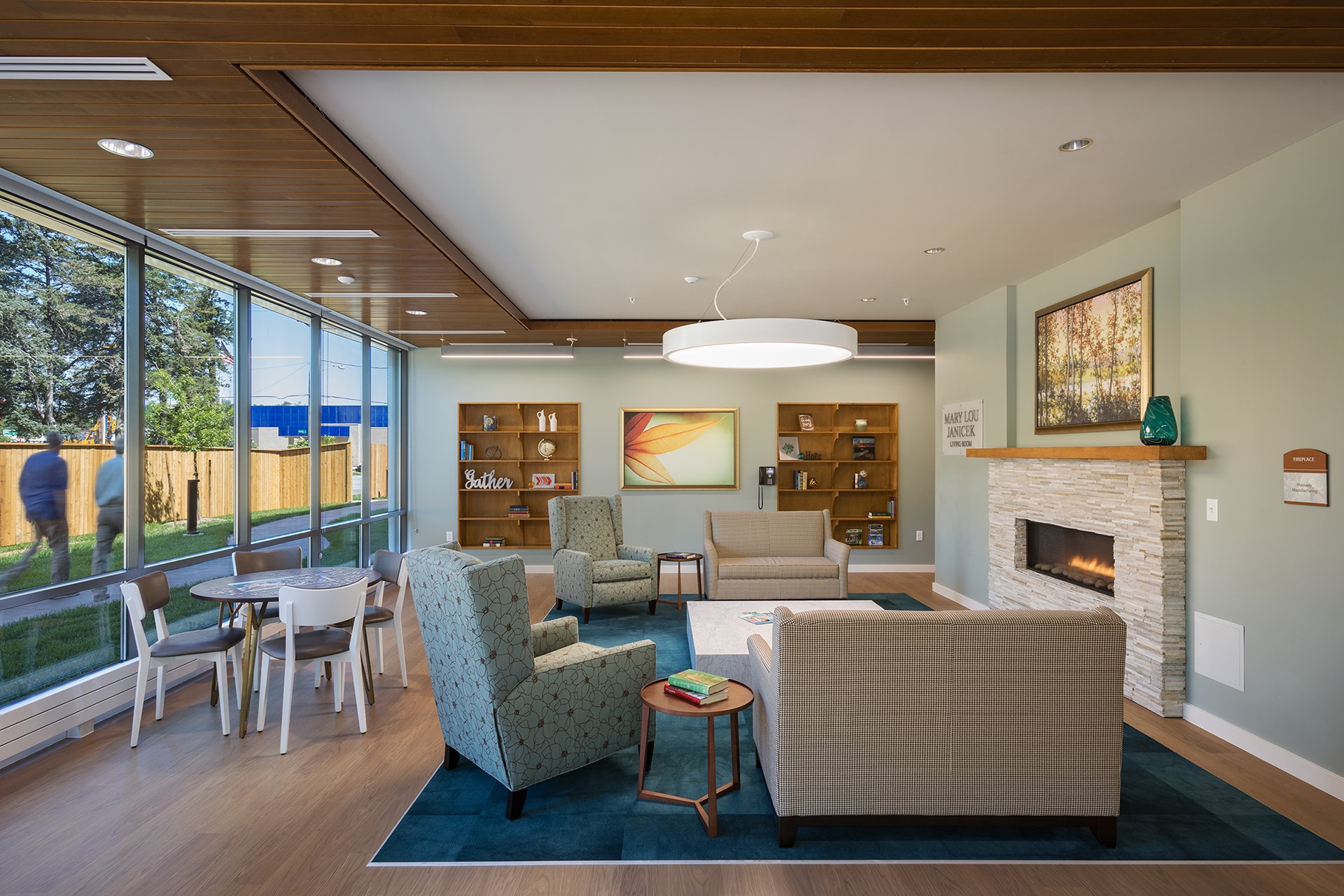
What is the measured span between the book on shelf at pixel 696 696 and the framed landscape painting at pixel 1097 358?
3228mm

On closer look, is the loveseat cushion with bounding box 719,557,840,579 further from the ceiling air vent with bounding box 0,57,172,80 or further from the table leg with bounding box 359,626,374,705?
Answer: the ceiling air vent with bounding box 0,57,172,80

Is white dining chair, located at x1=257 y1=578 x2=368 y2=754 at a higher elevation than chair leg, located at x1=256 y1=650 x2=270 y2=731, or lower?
higher

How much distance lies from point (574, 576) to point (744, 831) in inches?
146

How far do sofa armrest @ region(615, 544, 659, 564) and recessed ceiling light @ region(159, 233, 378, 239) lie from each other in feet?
11.6

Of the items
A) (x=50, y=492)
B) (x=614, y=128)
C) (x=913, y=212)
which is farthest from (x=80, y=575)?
(x=913, y=212)

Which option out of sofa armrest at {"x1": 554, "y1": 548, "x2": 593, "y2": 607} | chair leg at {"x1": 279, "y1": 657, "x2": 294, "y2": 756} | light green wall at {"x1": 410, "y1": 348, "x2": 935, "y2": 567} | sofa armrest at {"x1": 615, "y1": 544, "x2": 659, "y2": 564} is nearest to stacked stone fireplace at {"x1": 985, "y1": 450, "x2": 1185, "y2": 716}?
sofa armrest at {"x1": 615, "y1": 544, "x2": 659, "y2": 564}

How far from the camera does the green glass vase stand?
3799 millimetres

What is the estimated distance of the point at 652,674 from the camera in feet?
10.5

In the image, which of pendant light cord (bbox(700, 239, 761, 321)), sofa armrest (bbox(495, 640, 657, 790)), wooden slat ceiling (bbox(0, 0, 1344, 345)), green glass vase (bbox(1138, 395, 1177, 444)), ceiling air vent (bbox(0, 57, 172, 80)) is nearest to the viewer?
wooden slat ceiling (bbox(0, 0, 1344, 345))

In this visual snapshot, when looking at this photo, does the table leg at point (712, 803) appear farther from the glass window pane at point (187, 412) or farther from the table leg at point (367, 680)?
the glass window pane at point (187, 412)

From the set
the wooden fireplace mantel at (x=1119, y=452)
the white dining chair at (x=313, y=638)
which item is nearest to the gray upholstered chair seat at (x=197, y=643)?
the white dining chair at (x=313, y=638)

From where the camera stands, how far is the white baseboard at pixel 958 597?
20.4 ft

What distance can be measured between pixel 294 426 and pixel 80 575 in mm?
2223

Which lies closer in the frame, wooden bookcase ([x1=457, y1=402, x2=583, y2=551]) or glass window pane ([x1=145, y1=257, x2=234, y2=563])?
glass window pane ([x1=145, y1=257, x2=234, y2=563])
